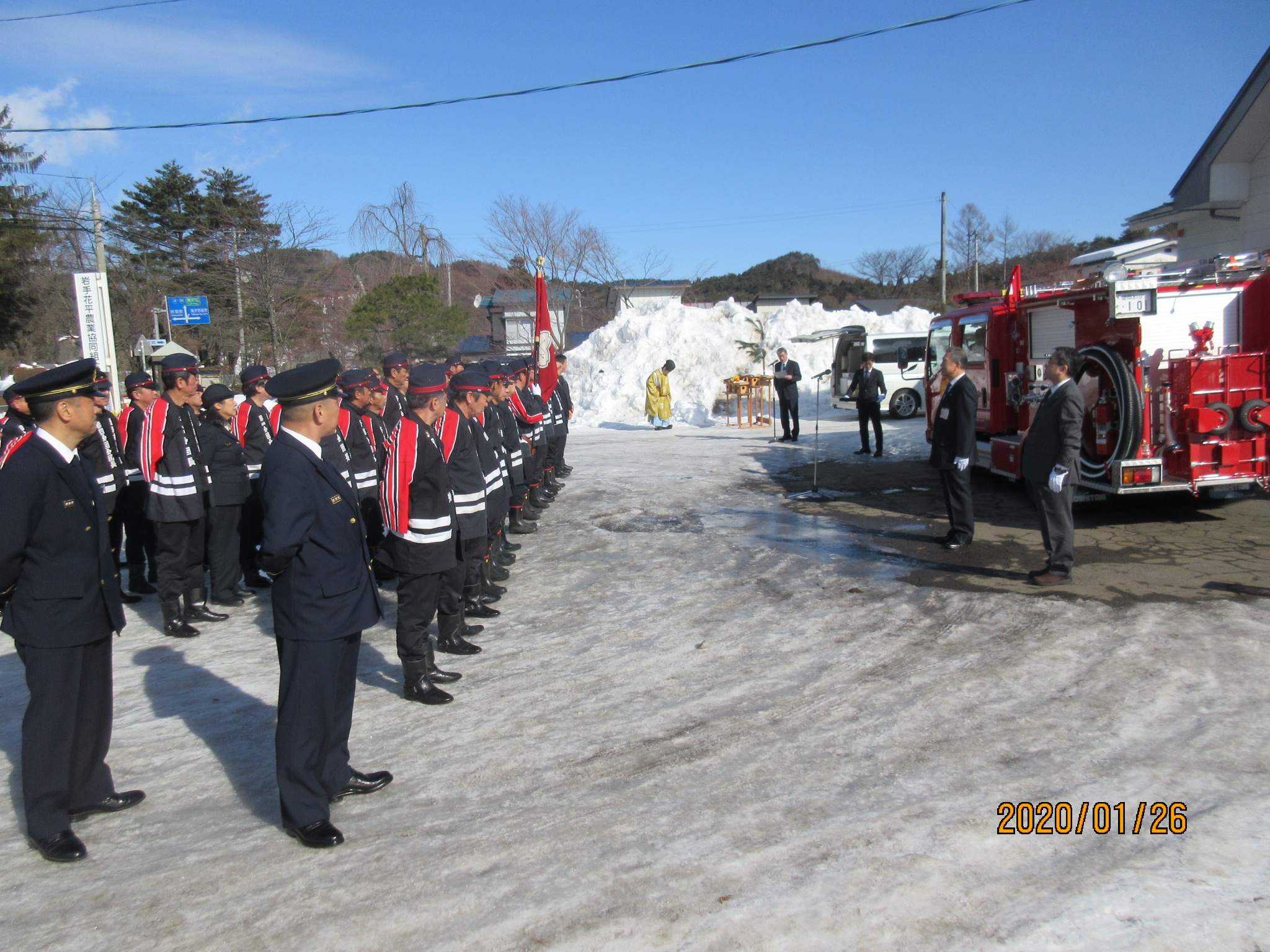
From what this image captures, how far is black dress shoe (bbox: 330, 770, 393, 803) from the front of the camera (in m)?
3.93

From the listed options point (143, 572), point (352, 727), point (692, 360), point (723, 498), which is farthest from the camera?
point (692, 360)

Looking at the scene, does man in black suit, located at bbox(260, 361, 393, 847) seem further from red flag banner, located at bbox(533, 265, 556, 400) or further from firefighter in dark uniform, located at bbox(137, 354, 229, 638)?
red flag banner, located at bbox(533, 265, 556, 400)

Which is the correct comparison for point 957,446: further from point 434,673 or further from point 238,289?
point 238,289

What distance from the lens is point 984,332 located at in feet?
39.9

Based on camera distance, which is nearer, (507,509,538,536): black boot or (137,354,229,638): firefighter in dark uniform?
(137,354,229,638): firefighter in dark uniform

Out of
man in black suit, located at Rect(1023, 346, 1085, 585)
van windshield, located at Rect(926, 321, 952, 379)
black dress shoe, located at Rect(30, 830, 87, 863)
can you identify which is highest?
van windshield, located at Rect(926, 321, 952, 379)

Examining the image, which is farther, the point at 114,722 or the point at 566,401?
the point at 566,401

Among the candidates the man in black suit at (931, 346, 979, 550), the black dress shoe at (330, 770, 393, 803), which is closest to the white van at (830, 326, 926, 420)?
the man in black suit at (931, 346, 979, 550)

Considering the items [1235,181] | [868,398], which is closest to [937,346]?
[868,398]

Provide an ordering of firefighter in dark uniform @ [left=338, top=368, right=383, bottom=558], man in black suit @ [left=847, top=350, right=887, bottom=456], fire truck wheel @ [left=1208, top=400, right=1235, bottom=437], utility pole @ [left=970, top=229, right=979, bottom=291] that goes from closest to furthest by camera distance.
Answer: firefighter in dark uniform @ [left=338, top=368, right=383, bottom=558]
fire truck wheel @ [left=1208, top=400, right=1235, bottom=437]
man in black suit @ [left=847, top=350, right=887, bottom=456]
utility pole @ [left=970, top=229, right=979, bottom=291]

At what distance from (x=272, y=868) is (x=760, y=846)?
1981 mm

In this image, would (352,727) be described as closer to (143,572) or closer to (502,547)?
(502,547)

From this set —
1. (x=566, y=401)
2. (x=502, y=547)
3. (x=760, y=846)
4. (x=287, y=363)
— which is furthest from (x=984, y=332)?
(x=287, y=363)
